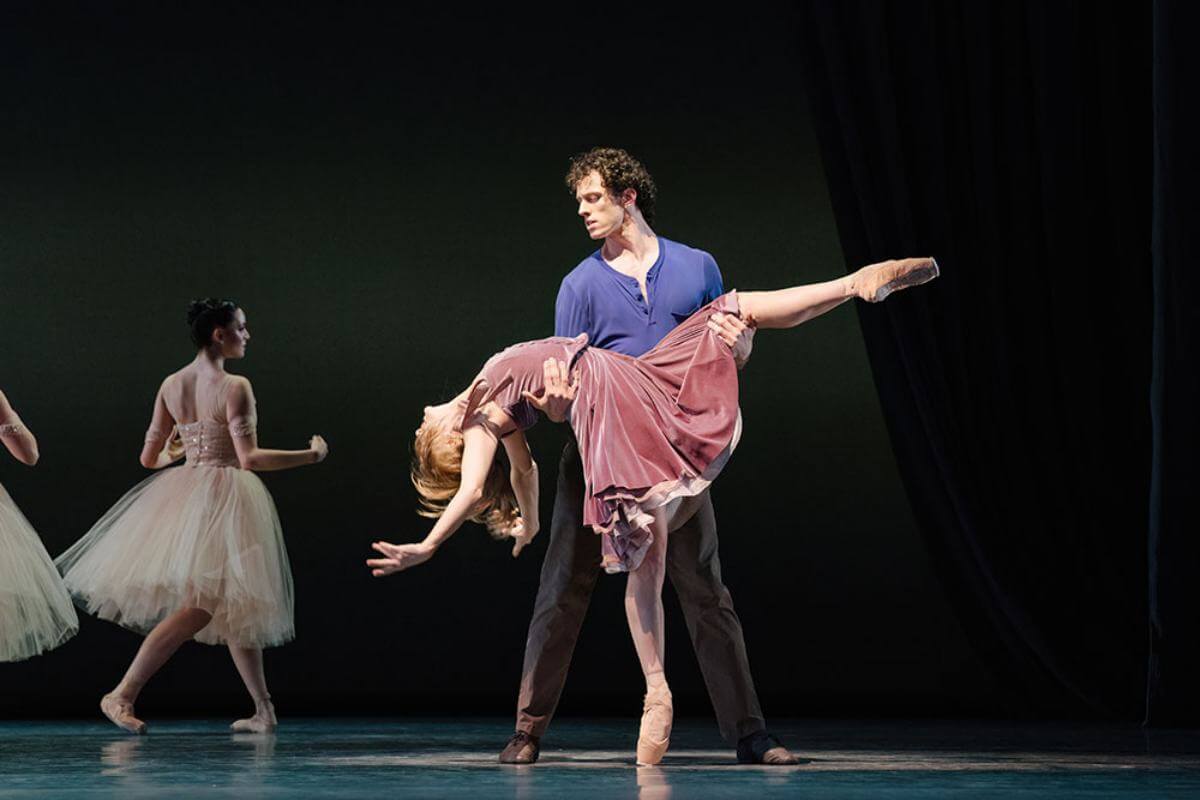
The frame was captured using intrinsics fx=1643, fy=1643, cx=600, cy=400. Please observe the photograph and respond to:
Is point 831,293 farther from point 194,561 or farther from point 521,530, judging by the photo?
point 194,561

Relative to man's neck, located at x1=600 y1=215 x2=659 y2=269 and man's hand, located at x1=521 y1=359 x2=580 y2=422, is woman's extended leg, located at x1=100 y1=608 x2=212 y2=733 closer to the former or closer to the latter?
man's hand, located at x1=521 y1=359 x2=580 y2=422

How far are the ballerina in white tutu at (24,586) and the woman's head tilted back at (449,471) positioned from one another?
1357mm

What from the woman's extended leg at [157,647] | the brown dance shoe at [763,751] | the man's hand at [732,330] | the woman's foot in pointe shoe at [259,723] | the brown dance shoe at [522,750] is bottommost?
the brown dance shoe at [763,751]

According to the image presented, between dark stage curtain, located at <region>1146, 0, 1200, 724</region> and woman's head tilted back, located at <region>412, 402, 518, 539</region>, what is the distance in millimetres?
2303

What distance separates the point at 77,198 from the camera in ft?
19.9

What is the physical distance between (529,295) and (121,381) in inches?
60.7

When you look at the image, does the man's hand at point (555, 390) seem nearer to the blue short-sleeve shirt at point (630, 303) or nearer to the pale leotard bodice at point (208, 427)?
the blue short-sleeve shirt at point (630, 303)

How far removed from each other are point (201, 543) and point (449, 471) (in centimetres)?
161

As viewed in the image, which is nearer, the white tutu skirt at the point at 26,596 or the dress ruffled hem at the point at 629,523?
the dress ruffled hem at the point at 629,523

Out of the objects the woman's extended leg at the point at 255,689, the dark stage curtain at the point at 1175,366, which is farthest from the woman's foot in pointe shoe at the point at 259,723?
the dark stage curtain at the point at 1175,366

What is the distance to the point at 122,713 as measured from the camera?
A: 4691 mm

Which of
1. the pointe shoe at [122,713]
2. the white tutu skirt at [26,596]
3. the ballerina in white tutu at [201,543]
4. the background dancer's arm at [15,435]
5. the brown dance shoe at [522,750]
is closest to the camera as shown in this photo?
the brown dance shoe at [522,750]

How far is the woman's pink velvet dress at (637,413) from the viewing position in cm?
331

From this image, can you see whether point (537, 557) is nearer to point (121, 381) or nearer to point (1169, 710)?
point (121, 381)
